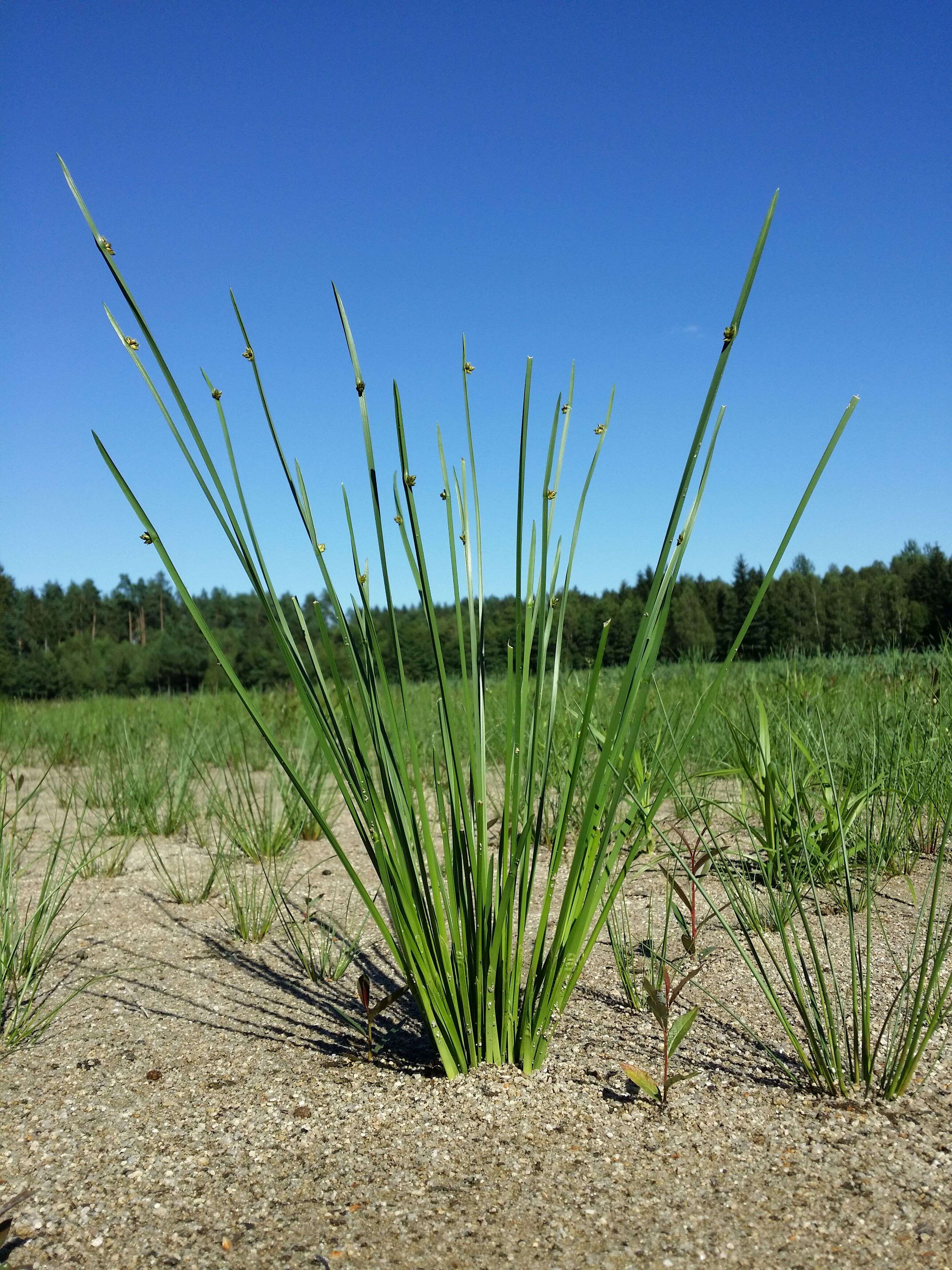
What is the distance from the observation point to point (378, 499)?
1.18 metres

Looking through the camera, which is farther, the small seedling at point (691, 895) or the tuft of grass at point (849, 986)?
the small seedling at point (691, 895)

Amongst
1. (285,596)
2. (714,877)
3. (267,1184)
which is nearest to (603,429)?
(285,596)

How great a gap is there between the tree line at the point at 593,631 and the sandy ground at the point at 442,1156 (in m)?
0.71

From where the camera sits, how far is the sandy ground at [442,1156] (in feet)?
3.09

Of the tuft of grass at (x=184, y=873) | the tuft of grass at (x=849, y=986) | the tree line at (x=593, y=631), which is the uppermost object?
the tree line at (x=593, y=631)

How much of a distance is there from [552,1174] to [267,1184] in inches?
14.4

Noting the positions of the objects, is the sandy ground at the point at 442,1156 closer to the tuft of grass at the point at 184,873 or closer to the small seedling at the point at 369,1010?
the small seedling at the point at 369,1010

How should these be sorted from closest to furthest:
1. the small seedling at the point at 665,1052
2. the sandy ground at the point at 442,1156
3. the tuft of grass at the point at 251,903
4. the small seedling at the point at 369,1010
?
the sandy ground at the point at 442,1156 < the small seedling at the point at 665,1052 < the small seedling at the point at 369,1010 < the tuft of grass at the point at 251,903

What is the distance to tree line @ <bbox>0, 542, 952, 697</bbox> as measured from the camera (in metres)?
5.33

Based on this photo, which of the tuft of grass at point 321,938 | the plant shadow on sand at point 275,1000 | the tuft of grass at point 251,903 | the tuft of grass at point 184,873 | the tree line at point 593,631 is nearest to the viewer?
the plant shadow on sand at point 275,1000

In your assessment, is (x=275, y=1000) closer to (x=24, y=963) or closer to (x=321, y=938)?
(x=321, y=938)

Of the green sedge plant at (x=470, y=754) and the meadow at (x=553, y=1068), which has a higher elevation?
the green sedge plant at (x=470, y=754)

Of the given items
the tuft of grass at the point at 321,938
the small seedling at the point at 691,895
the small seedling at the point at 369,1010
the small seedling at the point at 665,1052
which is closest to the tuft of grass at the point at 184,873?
the tuft of grass at the point at 321,938

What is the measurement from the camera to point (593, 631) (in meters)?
3.12
